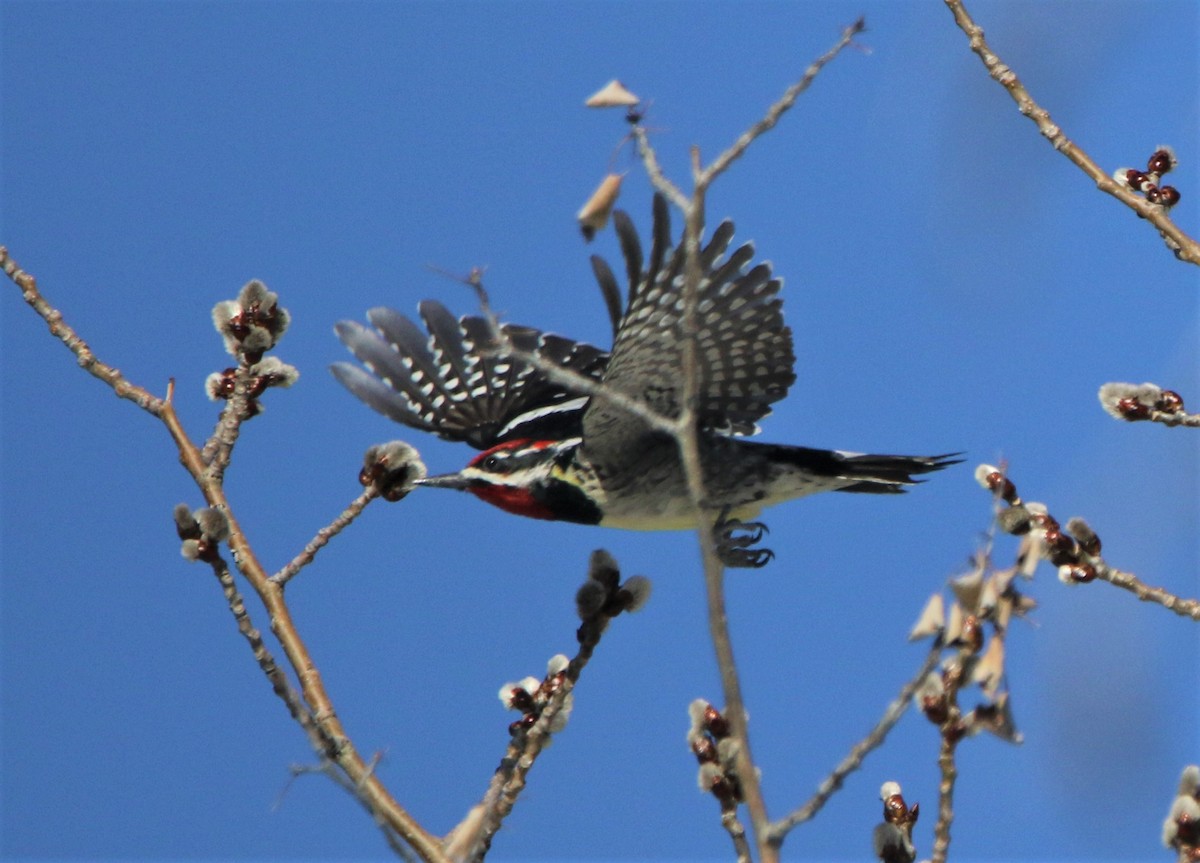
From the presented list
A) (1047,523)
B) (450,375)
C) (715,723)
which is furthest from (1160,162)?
(450,375)

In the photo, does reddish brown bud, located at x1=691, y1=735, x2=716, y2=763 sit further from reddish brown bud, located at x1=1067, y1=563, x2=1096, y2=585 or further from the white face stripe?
the white face stripe

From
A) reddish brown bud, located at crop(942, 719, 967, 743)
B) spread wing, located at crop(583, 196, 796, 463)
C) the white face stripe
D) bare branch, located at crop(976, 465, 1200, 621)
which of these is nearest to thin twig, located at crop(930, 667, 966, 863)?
reddish brown bud, located at crop(942, 719, 967, 743)

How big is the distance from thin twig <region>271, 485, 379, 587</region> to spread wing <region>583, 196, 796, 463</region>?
0.81 metres

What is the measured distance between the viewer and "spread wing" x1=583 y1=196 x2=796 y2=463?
387 cm

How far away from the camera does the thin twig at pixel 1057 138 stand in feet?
10.1

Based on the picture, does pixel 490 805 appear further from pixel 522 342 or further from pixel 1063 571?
pixel 522 342

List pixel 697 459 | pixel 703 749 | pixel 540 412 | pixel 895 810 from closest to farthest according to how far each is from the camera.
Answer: pixel 697 459, pixel 895 810, pixel 703 749, pixel 540 412

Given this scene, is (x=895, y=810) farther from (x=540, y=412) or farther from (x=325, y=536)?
(x=540, y=412)

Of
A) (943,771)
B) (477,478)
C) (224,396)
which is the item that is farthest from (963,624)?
(477,478)

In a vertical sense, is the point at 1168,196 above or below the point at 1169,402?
above

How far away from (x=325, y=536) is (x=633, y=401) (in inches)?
30.8

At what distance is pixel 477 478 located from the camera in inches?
193

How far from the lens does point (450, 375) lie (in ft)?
18.6

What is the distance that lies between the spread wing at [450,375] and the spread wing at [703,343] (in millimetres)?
907
